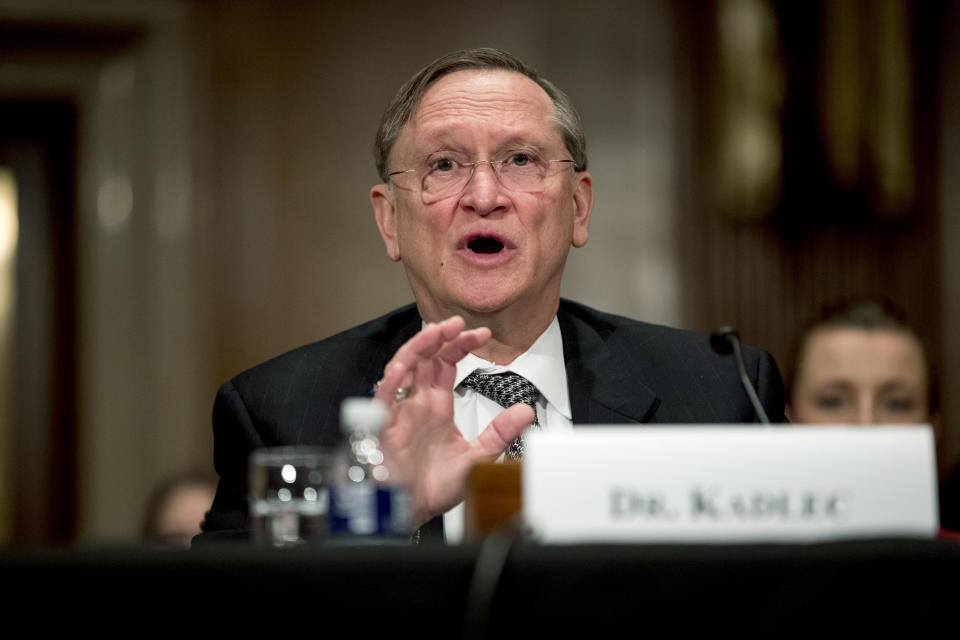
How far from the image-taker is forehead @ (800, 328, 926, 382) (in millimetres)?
2568

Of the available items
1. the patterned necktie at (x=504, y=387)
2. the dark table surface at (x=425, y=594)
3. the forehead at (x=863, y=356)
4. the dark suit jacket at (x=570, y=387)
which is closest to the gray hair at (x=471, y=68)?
the dark suit jacket at (x=570, y=387)

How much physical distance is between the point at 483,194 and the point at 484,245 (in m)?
0.13

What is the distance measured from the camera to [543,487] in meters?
0.98

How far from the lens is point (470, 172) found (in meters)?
2.13

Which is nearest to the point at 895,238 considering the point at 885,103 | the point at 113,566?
the point at 885,103

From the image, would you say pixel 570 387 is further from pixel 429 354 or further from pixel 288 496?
pixel 288 496

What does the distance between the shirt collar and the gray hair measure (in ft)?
1.15

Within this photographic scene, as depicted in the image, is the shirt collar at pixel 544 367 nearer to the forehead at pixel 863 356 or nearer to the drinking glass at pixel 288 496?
the forehead at pixel 863 356

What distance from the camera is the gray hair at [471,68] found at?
88.0 inches

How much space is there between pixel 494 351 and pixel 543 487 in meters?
1.19

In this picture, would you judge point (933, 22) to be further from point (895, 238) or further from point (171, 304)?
point (171, 304)

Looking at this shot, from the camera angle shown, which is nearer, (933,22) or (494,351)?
(494,351)

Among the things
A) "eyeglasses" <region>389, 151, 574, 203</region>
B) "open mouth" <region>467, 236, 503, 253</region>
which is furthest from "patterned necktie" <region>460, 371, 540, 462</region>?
"eyeglasses" <region>389, 151, 574, 203</region>

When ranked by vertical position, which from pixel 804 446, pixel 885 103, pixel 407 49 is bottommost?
pixel 804 446
